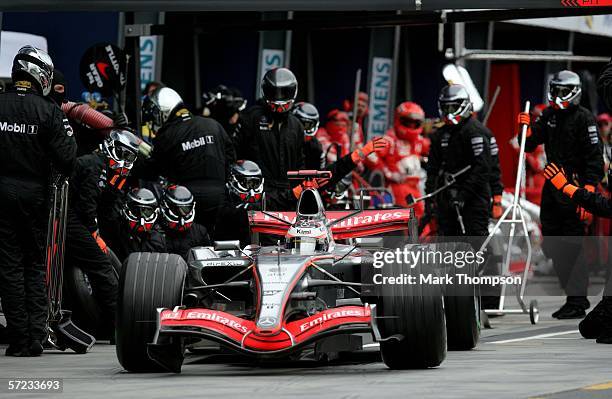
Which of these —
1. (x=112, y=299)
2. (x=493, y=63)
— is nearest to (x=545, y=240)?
(x=112, y=299)

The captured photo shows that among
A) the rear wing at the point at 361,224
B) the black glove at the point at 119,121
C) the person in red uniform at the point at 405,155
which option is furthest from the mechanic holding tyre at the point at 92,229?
the person in red uniform at the point at 405,155

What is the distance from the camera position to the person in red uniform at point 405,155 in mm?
20625

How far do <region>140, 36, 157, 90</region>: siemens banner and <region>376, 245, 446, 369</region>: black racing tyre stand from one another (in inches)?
424

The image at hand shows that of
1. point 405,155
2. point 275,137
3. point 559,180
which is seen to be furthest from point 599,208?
point 405,155

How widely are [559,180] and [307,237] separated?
3.37 metres

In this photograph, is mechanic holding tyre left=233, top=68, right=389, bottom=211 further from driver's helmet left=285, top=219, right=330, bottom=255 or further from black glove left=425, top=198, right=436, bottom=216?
driver's helmet left=285, top=219, right=330, bottom=255

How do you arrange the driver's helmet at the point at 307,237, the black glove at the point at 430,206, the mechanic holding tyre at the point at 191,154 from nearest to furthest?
the driver's helmet at the point at 307,237, the mechanic holding tyre at the point at 191,154, the black glove at the point at 430,206

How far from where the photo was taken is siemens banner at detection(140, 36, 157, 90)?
65.1 ft

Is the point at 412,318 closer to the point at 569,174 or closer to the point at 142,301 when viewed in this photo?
the point at 142,301

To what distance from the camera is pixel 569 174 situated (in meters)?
15.0

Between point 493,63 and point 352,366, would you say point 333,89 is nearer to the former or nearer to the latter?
point 493,63

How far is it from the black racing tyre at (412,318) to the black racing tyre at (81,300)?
11.0 ft

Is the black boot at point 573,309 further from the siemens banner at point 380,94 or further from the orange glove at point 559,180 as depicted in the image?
the siemens banner at point 380,94

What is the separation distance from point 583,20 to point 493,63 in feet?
11.6
